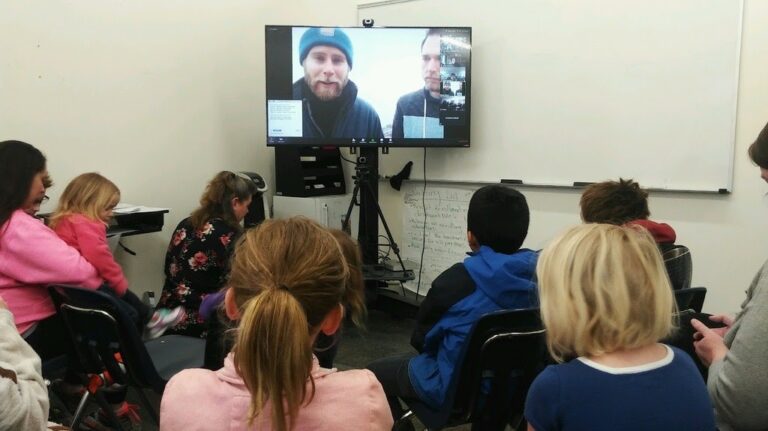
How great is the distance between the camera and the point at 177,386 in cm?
107

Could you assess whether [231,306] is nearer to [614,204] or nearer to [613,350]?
[613,350]

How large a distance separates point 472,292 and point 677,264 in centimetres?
83

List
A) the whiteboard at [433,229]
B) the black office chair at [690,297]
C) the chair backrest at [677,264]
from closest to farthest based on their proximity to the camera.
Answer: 1. the black office chair at [690,297]
2. the chair backrest at [677,264]
3. the whiteboard at [433,229]

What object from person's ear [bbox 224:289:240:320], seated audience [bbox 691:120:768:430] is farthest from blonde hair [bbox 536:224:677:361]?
person's ear [bbox 224:289:240:320]

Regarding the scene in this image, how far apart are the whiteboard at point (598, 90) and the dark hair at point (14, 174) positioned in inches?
102

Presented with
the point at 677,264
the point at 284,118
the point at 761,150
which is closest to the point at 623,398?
the point at 761,150

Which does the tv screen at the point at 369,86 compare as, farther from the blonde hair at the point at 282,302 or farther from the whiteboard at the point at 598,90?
the blonde hair at the point at 282,302

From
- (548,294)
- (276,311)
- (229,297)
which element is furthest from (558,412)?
(229,297)

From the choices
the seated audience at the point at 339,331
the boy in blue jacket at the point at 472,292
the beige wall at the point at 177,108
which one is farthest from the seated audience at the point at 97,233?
the boy in blue jacket at the point at 472,292

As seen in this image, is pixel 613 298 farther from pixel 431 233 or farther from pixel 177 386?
pixel 431 233

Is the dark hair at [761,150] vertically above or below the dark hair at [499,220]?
above

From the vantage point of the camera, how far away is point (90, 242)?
2494 mm

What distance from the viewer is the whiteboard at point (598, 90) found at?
10.1ft

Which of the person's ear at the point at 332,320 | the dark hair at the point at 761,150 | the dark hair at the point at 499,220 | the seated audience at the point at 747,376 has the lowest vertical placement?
the seated audience at the point at 747,376
